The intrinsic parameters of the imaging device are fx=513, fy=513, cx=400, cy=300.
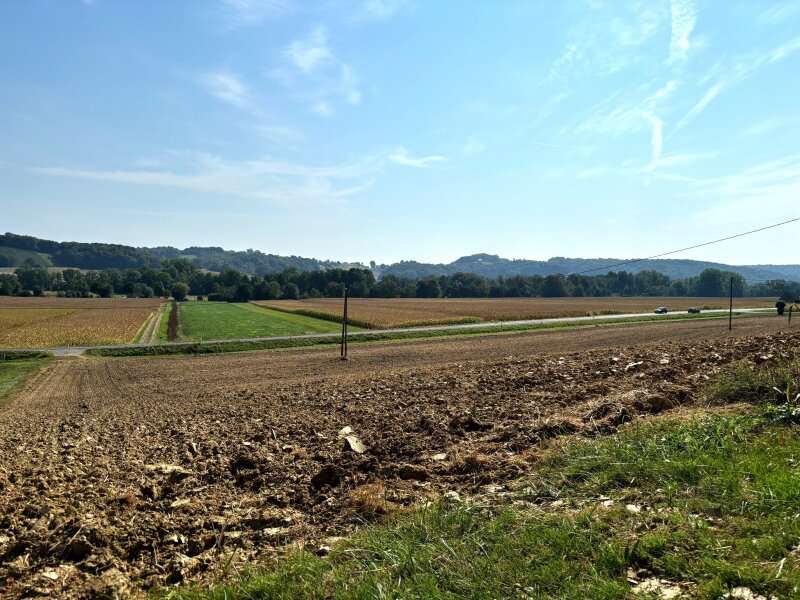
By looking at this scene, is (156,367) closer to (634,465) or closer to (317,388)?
(317,388)

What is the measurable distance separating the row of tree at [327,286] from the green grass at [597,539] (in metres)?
143

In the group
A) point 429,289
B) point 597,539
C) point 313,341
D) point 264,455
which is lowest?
point 313,341

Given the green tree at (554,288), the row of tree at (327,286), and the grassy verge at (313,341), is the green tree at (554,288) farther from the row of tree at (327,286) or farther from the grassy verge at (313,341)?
the grassy verge at (313,341)

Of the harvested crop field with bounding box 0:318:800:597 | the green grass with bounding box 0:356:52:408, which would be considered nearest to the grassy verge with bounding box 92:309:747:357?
the green grass with bounding box 0:356:52:408

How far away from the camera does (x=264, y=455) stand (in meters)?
9.36

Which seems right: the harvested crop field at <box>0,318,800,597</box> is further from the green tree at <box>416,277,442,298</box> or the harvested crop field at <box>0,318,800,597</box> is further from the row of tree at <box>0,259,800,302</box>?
the green tree at <box>416,277,442,298</box>

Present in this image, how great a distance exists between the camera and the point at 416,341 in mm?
43250

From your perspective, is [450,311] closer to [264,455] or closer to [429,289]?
[264,455]

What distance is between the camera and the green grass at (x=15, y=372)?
22.2m

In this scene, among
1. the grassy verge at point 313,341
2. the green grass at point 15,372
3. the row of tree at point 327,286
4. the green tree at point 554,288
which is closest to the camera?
the green grass at point 15,372

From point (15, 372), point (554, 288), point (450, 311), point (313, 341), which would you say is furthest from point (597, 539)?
point (554, 288)

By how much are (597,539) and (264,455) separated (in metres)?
6.38

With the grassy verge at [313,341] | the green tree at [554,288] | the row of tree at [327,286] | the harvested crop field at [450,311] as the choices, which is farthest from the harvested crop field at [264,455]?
the green tree at [554,288]

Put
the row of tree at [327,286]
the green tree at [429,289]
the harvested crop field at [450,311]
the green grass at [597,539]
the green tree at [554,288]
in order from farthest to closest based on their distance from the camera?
A: the green tree at [554,288] < the green tree at [429,289] < the row of tree at [327,286] < the harvested crop field at [450,311] < the green grass at [597,539]
